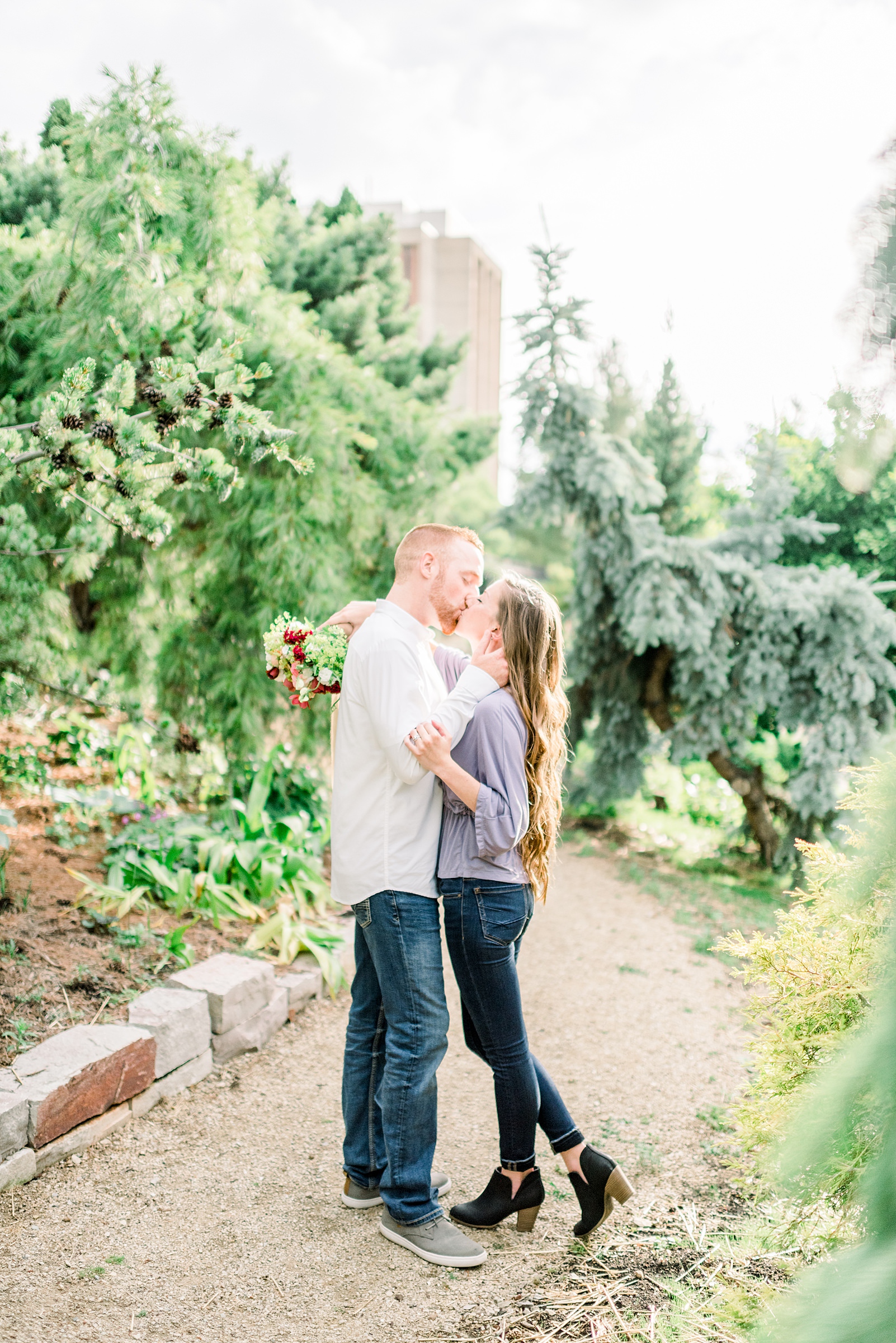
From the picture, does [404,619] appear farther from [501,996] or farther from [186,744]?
[186,744]

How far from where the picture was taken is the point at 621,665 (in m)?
7.45

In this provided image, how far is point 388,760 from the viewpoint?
2400mm

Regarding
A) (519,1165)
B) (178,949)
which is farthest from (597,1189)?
(178,949)

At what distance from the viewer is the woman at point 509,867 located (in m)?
2.38

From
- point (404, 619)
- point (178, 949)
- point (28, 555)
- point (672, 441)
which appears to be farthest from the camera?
point (672, 441)

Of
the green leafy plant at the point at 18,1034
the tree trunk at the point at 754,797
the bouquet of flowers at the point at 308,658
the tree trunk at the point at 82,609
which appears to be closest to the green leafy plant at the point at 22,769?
the tree trunk at the point at 82,609

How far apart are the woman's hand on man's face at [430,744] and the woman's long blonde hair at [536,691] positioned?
32 cm

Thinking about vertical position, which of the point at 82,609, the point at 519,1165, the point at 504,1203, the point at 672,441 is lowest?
the point at 504,1203

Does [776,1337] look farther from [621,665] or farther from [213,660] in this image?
[621,665]

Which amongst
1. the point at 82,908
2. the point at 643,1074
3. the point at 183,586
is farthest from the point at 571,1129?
the point at 183,586

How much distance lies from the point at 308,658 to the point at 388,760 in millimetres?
569

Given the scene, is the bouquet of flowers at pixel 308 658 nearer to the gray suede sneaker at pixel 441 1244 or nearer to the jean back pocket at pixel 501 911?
the jean back pocket at pixel 501 911

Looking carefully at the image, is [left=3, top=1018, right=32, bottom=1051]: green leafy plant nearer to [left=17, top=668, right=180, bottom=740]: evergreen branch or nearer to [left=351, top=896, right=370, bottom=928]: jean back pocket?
[left=351, top=896, right=370, bottom=928]: jean back pocket

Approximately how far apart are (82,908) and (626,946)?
117 inches
